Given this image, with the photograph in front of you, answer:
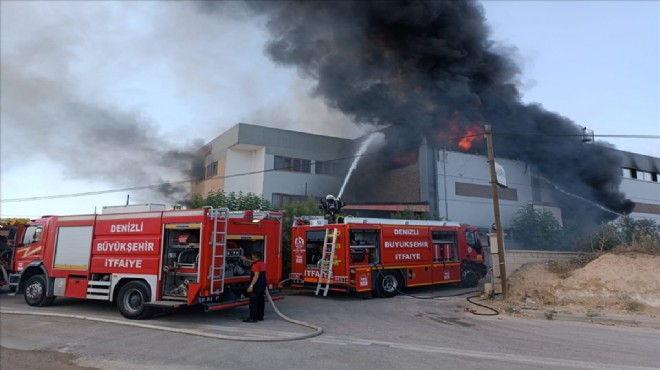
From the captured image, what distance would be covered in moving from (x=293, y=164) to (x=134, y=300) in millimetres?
21544

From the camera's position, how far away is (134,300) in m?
9.03

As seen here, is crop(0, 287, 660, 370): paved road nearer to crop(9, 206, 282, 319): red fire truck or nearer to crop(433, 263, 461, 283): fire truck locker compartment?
crop(9, 206, 282, 319): red fire truck

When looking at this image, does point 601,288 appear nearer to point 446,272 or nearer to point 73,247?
point 446,272

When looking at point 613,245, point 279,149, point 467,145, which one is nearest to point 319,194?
point 279,149

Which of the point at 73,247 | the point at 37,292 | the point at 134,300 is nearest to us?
the point at 134,300

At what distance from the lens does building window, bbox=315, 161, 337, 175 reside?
31209 mm

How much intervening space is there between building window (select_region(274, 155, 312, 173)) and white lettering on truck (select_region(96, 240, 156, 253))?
19.3 m

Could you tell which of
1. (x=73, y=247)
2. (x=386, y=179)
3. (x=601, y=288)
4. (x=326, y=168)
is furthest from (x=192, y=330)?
(x=326, y=168)

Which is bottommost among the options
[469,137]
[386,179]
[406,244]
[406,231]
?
[406,244]

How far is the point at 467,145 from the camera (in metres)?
27.1

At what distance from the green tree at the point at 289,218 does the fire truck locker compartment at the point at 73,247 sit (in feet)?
23.1

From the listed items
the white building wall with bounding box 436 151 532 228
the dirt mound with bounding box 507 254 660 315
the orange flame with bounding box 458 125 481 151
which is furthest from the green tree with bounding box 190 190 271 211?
the orange flame with bounding box 458 125 481 151

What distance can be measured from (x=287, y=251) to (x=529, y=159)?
20.9 meters

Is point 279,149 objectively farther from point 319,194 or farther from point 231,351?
point 231,351
